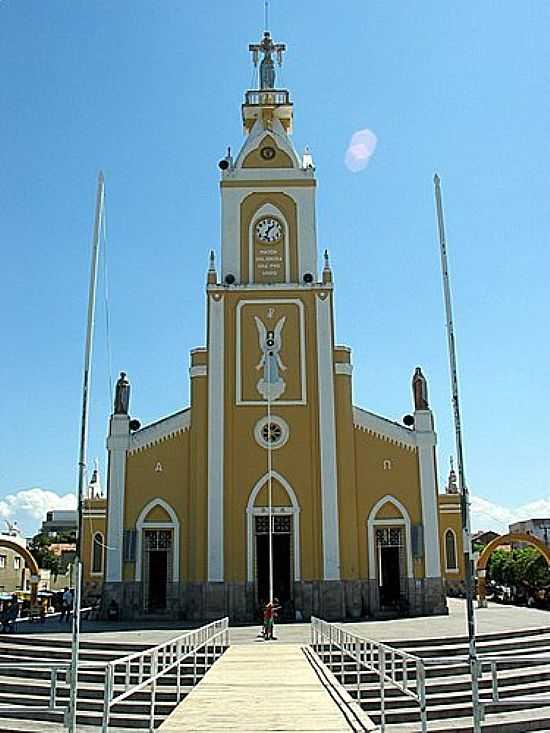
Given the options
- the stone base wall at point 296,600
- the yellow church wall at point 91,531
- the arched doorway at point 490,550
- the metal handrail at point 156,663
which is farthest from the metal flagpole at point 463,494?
the yellow church wall at point 91,531

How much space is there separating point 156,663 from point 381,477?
63.7 feet

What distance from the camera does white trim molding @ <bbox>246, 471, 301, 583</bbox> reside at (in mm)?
30312

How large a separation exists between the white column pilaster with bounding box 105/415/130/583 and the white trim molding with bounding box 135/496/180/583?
0.63 metres

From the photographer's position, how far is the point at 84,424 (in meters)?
12.5

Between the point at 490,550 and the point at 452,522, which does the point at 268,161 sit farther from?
the point at 452,522

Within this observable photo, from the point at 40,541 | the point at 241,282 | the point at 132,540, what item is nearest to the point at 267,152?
the point at 241,282

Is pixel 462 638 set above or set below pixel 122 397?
below

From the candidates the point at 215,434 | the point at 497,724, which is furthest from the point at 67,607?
the point at 497,724

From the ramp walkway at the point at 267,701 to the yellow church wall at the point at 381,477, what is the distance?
1283 cm

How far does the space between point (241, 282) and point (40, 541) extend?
60.1m

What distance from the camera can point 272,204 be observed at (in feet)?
113

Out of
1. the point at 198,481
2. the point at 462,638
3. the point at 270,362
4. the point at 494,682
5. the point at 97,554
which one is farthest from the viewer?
the point at 97,554

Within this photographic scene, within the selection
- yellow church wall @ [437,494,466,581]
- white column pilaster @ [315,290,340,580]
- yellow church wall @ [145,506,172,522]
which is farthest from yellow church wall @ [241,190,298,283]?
yellow church wall @ [437,494,466,581]

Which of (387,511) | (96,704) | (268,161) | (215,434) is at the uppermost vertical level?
(268,161)
